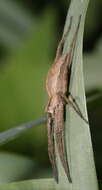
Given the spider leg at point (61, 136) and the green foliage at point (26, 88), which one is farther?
the green foliage at point (26, 88)

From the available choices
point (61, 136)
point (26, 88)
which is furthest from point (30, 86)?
point (61, 136)

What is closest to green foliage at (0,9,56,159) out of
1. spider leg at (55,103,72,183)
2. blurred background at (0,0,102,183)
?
blurred background at (0,0,102,183)

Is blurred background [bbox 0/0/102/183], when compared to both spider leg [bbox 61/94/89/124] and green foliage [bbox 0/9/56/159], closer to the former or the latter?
green foliage [bbox 0/9/56/159]

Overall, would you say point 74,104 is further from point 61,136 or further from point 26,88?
point 26,88

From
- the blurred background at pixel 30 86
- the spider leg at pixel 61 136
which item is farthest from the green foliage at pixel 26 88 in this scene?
the spider leg at pixel 61 136

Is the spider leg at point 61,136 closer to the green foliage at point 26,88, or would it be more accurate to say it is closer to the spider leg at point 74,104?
the spider leg at point 74,104

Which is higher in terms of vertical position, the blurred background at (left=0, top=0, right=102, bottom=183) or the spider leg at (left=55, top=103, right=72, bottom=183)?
the blurred background at (left=0, top=0, right=102, bottom=183)

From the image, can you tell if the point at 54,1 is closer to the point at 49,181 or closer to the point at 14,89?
the point at 14,89
